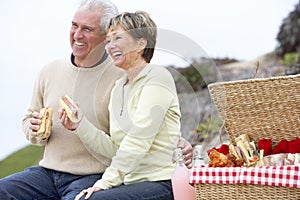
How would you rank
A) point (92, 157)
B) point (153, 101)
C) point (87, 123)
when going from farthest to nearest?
point (92, 157), point (87, 123), point (153, 101)

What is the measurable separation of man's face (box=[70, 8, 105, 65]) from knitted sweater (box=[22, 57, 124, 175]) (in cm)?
11

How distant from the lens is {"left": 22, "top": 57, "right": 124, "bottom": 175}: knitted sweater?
3096mm

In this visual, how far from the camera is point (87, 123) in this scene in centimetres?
288

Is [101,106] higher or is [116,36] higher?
[116,36]

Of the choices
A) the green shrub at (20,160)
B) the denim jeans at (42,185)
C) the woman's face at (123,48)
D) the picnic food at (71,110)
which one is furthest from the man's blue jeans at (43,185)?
the green shrub at (20,160)

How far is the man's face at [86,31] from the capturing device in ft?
10.2

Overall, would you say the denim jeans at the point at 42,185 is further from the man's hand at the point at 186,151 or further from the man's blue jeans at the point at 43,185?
the man's hand at the point at 186,151

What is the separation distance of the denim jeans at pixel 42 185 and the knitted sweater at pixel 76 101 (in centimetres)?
4

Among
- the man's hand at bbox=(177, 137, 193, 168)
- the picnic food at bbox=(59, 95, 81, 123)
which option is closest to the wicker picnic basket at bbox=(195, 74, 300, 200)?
the man's hand at bbox=(177, 137, 193, 168)

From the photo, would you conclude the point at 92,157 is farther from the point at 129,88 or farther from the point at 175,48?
the point at 175,48

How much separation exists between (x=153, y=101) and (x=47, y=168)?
31.3 inches

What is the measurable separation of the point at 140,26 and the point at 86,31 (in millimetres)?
410

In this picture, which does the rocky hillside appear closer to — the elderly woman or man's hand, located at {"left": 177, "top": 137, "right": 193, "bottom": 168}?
man's hand, located at {"left": 177, "top": 137, "right": 193, "bottom": 168}

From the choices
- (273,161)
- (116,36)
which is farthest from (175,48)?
(273,161)
